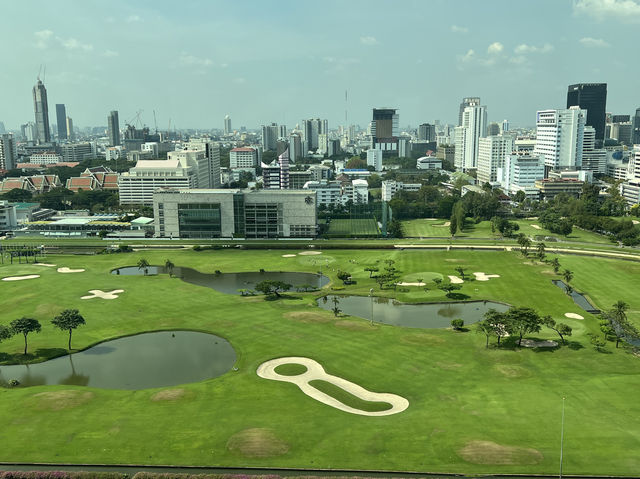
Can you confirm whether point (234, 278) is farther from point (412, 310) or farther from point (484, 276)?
point (484, 276)

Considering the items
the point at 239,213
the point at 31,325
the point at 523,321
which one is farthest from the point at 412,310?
the point at 239,213

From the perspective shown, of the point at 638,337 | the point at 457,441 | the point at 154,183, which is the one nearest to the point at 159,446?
the point at 457,441

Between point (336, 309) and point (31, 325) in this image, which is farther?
point (336, 309)

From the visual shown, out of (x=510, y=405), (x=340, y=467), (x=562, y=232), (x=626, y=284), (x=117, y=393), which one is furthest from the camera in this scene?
(x=562, y=232)

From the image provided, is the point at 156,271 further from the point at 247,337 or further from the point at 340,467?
the point at 340,467

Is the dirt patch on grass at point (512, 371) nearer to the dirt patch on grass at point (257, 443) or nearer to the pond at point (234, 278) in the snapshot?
the dirt patch on grass at point (257, 443)

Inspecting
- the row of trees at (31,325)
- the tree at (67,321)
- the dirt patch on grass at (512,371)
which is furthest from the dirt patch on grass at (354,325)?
the row of trees at (31,325)
